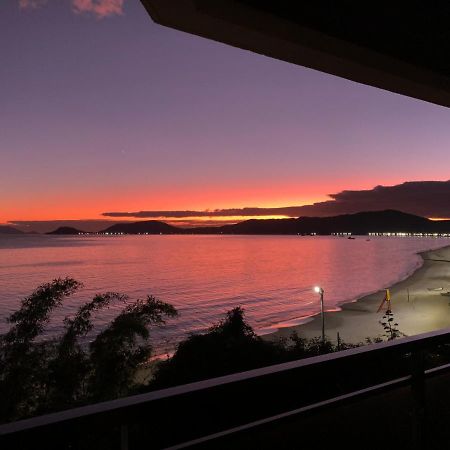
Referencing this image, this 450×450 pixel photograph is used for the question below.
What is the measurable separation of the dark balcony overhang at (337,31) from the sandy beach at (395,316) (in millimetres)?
21347

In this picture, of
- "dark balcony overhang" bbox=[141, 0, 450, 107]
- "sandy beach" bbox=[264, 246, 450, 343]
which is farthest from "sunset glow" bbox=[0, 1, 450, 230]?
"sandy beach" bbox=[264, 246, 450, 343]

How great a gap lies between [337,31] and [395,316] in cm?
2977

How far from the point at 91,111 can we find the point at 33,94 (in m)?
7.27

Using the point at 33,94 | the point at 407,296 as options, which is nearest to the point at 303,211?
the point at 407,296

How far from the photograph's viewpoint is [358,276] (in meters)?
52.4

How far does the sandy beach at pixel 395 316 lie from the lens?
24391 mm

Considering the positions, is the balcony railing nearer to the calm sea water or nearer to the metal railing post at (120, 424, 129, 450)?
the metal railing post at (120, 424, 129, 450)

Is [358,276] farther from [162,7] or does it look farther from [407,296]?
[162,7]

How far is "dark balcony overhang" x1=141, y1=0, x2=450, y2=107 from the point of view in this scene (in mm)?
1199

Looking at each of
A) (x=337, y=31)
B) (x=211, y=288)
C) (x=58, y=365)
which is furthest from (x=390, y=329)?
(x=211, y=288)

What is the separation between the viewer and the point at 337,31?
1.33 m

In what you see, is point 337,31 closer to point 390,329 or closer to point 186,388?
point 186,388

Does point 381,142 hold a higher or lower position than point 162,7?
higher

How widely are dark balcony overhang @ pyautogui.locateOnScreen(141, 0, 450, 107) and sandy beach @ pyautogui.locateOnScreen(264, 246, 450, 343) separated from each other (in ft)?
70.0
